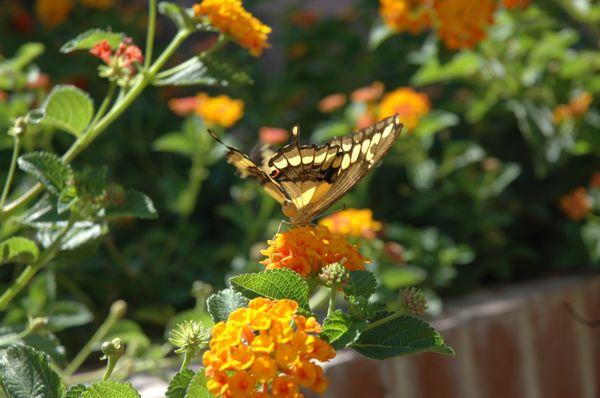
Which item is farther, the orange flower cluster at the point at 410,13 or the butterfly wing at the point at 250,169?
the orange flower cluster at the point at 410,13

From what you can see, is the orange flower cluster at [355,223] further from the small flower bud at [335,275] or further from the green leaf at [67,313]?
the small flower bud at [335,275]


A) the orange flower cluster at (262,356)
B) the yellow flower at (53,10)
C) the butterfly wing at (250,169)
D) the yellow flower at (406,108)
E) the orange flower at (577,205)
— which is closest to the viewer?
the orange flower cluster at (262,356)

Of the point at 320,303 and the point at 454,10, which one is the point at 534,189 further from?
the point at 320,303

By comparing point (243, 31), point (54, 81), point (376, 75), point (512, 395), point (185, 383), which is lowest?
point (185, 383)

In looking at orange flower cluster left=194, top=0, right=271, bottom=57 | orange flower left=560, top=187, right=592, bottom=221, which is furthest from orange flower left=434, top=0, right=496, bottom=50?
orange flower cluster left=194, top=0, right=271, bottom=57

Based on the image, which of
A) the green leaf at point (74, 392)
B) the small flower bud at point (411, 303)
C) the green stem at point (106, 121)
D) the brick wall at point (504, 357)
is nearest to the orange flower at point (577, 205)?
the brick wall at point (504, 357)

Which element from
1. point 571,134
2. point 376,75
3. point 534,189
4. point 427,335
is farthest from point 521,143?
point 427,335
